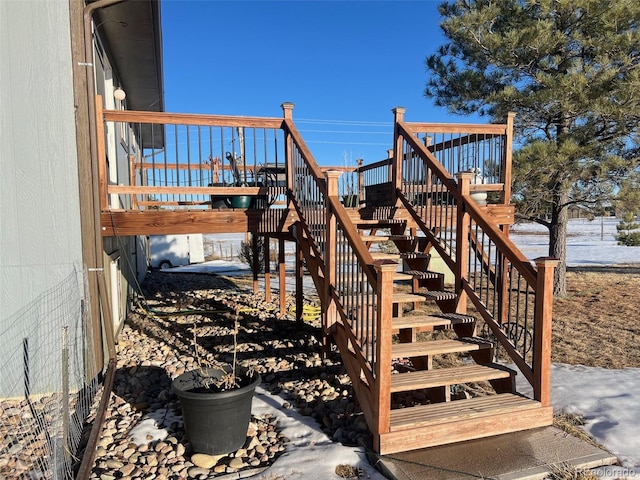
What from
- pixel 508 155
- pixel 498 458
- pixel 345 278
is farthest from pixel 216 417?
pixel 508 155

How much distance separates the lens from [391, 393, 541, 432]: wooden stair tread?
280 cm

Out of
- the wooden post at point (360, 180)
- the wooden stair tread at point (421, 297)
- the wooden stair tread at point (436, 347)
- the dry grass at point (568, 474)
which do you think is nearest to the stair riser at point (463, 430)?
the dry grass at point (568, 474)

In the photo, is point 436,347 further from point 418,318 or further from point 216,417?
point 216,417

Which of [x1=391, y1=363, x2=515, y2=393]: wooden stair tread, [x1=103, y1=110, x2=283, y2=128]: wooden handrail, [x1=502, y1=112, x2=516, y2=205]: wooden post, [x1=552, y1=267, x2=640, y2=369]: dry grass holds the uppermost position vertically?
[x1=103, y1=110, x2=283, y2=128]: wooden handrail

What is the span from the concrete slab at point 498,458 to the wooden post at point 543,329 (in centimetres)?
31

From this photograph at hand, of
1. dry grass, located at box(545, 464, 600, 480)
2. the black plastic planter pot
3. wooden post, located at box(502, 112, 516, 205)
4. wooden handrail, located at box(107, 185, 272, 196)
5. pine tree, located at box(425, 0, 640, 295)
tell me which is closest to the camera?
dry grass, located at box(545, 464, 600, 480)

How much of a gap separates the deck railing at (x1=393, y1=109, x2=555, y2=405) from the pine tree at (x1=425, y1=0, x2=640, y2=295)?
1562 mm

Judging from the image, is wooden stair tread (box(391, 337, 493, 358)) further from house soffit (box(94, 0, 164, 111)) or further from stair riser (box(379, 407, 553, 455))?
house soffit (box(94, 0, 164, 111))

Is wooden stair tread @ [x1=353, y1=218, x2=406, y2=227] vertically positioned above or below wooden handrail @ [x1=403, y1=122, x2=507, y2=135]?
below

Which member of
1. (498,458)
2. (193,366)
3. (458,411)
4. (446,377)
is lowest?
(193,366)

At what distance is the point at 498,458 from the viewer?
263 cm

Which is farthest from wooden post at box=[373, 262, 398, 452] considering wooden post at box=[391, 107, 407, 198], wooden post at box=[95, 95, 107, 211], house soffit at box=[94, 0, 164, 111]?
house soffit at box=[94, 0, 164, 111]

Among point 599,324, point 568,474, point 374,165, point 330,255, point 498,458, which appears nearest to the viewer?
point 568,474

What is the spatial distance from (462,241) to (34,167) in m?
3.71
